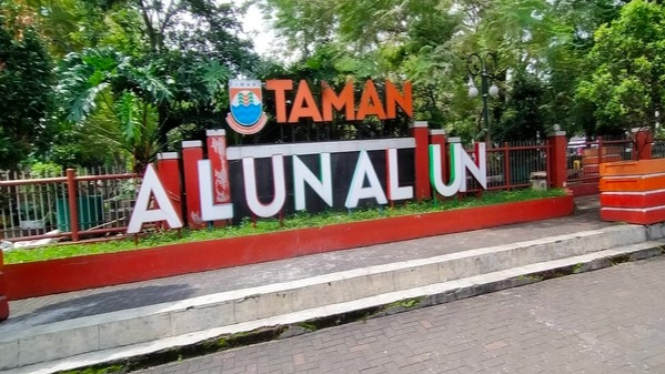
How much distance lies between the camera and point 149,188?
21.6ft

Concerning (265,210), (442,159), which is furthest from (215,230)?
(442,159)

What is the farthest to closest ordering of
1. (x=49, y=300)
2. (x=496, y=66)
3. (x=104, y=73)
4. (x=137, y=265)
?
(x=496, y=66), (x=104, y=73), (x=137, y=265), (x=49, y=300)

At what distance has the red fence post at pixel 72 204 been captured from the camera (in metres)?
6.82

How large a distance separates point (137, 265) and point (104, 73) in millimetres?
4410

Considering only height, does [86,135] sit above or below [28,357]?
above

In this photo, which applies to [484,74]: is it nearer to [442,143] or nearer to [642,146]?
[442,143]

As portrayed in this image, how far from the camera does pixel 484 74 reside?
11.8 meters

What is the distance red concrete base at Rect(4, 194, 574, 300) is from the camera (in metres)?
5.83

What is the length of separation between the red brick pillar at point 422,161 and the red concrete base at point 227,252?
134cm

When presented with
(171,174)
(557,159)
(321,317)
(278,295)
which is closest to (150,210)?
(171,174)

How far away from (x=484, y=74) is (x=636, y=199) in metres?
5.91

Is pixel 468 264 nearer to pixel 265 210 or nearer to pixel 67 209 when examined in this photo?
pixel 265 210

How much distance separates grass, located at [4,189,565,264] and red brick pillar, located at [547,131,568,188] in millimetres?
1431

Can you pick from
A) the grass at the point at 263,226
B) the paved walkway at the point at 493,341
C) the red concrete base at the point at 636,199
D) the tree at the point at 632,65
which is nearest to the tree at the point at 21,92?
the grass at the point at 263,226
